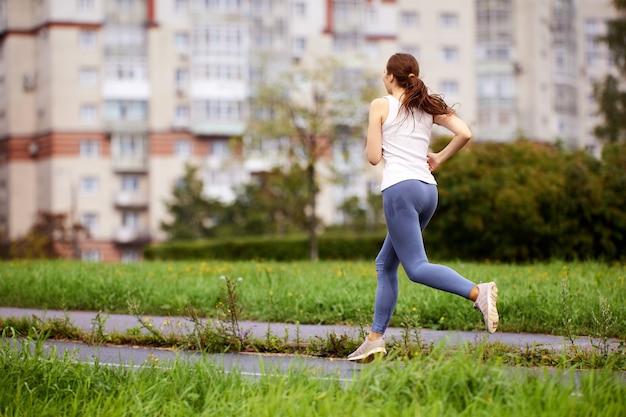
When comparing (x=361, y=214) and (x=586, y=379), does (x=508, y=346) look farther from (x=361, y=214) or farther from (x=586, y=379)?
(x=361, y=214)

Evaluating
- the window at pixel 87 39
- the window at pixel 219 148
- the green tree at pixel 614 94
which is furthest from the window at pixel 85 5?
the green tree at pixel 614 94

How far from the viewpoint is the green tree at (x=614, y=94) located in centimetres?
5012

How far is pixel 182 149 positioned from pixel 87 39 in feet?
36.7

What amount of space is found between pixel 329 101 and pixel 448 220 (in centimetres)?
1631

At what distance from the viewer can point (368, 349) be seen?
7199mm

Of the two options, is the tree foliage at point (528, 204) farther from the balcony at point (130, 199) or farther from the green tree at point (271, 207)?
the balcony at point (130, 199)

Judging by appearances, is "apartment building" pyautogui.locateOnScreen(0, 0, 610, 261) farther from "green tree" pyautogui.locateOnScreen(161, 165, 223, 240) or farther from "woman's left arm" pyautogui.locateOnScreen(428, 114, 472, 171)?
"woman's left arm" pyautogui.locateOnScreen(428, 114, 472, 171)

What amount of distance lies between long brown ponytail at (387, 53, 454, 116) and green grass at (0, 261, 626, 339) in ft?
5.88

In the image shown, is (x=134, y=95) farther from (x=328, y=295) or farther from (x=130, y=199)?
(x=328, y=295)

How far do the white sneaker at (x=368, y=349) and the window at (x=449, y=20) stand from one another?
77.1 meters

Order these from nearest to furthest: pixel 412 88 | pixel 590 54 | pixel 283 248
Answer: pixel 412 88, pixel 283 248, pixel 590 54

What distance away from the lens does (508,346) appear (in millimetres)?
7484

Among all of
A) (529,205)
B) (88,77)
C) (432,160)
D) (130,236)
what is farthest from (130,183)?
(432,160)

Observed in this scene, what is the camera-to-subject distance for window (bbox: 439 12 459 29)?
269 ft
